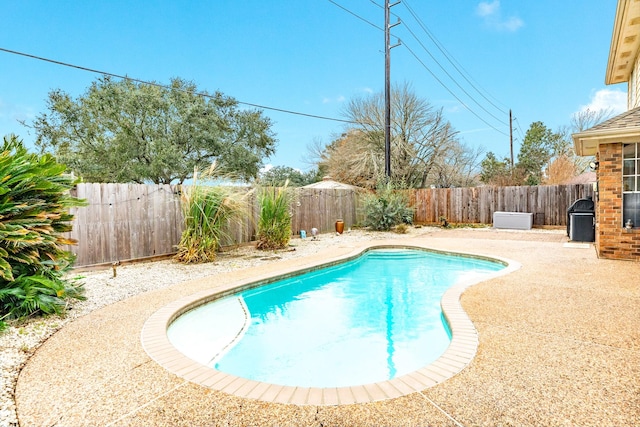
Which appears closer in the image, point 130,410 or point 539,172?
point 130,410

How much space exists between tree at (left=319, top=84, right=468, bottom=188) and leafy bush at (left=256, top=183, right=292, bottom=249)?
9485 millimetres

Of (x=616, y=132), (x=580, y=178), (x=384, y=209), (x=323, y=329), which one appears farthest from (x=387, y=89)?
(x=580, y=178)

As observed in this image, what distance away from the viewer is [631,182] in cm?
655

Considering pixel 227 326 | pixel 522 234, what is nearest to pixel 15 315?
pixel 227 326

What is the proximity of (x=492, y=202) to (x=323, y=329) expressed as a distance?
38.2 ft

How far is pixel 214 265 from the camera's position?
6.88 meters

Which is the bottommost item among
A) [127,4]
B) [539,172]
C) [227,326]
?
[227,326]

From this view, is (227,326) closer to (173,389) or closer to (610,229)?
(173,389)

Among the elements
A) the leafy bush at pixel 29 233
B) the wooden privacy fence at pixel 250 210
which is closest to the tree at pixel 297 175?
the wooden privacy fence at pixel 250 210

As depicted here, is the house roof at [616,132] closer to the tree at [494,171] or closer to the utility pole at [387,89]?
the utility pole at [387,89]

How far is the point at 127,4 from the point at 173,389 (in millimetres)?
14120

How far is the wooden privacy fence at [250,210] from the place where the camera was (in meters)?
6.58

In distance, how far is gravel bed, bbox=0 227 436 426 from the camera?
2.66m

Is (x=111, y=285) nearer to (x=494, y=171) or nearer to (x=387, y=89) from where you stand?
(x=387, y=89)
